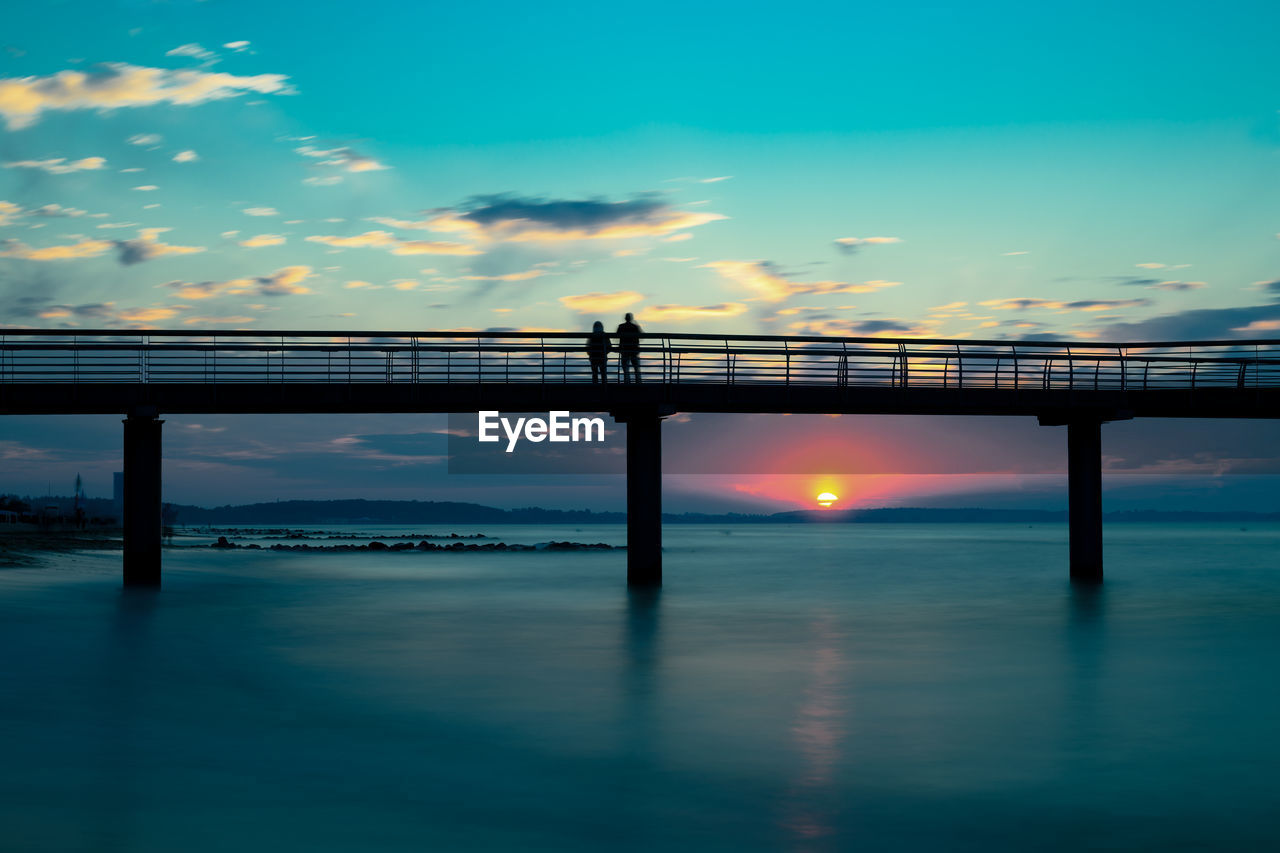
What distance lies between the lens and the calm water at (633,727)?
9.29 meters

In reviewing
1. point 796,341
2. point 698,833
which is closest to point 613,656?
point 698,833

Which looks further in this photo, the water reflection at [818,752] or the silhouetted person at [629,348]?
the silhouetted person at [629,348]

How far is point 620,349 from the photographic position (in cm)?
2825

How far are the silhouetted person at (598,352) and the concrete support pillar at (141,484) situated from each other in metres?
10.6

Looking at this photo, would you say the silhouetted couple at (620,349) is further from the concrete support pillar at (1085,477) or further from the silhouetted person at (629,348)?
the concrete support pillar at (1085,477)

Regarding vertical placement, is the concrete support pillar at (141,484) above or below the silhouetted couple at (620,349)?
below

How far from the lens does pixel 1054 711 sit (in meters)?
14.5

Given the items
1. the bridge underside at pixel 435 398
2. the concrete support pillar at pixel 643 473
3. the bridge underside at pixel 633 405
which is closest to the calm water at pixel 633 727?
the concrete support pillar at pixel 643 473

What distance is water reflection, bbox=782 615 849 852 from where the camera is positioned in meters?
9.27

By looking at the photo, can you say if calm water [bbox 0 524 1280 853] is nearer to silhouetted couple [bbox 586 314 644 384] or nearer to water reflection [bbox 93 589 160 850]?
water reflection [bbox 93 589 160 850]

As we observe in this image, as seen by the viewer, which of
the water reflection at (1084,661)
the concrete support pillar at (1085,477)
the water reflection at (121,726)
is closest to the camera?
the water reflection at (121,726)

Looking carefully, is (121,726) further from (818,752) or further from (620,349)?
(620,349)

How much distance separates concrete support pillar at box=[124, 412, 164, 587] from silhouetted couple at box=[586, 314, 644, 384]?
10706mm

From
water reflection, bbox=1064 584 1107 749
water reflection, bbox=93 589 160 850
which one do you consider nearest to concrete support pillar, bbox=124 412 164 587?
water reflection, bbox=93 589 160 850
